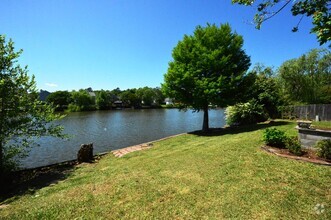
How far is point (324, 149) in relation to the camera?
21.6 ft

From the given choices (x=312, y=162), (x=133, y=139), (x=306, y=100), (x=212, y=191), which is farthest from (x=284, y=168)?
(x=306, y=100)

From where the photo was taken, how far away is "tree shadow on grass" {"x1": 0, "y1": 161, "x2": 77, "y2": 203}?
25.5 feet

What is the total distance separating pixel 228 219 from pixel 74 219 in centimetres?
339

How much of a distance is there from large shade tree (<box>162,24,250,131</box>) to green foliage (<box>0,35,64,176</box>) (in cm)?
982

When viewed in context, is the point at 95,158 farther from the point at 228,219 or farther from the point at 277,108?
the point at 277,108

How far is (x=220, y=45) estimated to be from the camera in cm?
1650

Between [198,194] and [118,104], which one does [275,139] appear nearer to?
[198,194]

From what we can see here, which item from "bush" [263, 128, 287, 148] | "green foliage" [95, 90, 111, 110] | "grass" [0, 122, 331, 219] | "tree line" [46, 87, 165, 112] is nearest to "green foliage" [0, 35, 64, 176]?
"grass" [0, 122, 331, 219]

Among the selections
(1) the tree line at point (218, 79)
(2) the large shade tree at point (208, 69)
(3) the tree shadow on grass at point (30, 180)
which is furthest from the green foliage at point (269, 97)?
(3) the tree shadow on grass at point (30, 180)

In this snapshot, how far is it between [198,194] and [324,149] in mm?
4412

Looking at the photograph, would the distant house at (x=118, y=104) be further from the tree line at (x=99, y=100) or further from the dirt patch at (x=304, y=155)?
the dirt patch at (x=304, y=155)

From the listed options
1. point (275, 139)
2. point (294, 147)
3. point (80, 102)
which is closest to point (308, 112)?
point (275, 139)

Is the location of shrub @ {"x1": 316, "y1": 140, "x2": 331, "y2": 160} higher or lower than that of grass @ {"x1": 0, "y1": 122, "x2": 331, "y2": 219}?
higher

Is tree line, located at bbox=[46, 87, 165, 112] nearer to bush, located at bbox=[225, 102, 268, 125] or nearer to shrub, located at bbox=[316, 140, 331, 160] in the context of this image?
bush, located at bbox=[225, 102, 268, 125]
